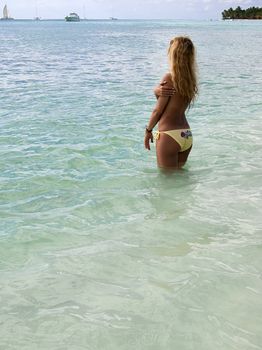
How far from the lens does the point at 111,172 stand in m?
7.12

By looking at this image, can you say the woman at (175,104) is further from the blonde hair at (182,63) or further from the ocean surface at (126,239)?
the ocean surface at (126,239)

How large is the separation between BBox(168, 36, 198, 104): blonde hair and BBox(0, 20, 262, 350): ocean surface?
1.38m

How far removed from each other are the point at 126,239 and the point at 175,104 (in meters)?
2.09

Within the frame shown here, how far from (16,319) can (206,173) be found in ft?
13.9

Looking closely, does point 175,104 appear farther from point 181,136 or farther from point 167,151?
point 167,151

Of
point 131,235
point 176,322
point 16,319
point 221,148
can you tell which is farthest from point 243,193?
point 16,319

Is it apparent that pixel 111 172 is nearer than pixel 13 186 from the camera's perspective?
No

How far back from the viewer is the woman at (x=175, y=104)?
5727 mm

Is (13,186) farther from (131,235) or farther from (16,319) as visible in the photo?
(16,319)

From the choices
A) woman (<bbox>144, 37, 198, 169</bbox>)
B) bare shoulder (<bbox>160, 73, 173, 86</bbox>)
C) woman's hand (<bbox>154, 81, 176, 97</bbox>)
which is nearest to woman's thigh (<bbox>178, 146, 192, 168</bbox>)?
woman (<bbox>144, 37, 198, 169</bbox>)

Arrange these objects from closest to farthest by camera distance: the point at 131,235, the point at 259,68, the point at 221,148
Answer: the point at 131,235, the point at 221,148, the point at 259,68

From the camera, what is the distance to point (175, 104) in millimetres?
6039

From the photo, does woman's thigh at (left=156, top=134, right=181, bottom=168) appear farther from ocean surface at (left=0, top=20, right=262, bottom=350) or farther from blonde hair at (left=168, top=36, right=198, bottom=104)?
blonde hair at (left=168, top=36, right=198, bottom=104)

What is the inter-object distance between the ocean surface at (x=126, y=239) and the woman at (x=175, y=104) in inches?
15.8
